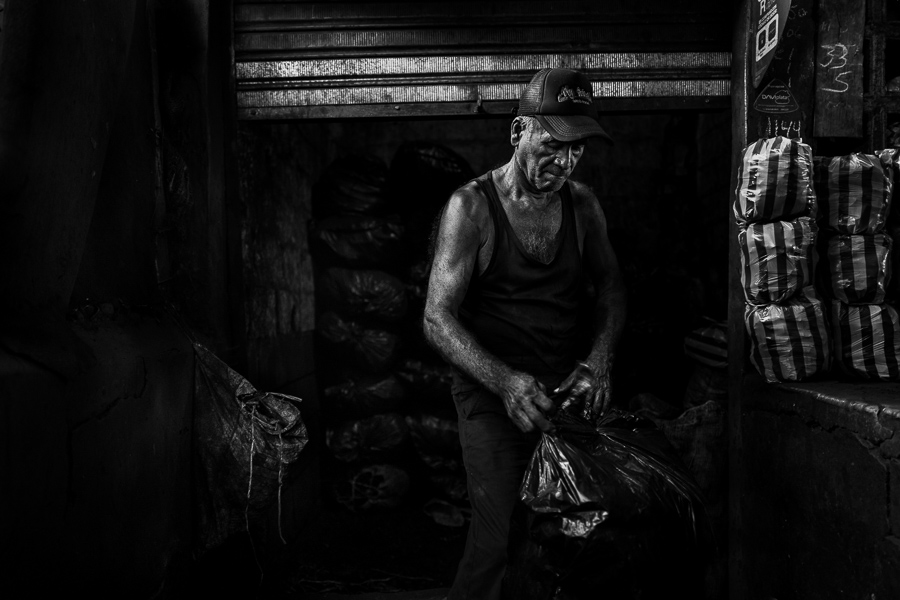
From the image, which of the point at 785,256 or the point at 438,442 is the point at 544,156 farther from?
the point at 438,442

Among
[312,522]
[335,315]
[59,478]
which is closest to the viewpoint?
[59,478]

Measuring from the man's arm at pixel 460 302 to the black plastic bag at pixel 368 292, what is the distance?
1972 millimetres

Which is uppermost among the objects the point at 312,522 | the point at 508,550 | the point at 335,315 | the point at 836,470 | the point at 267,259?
the point at 267,259

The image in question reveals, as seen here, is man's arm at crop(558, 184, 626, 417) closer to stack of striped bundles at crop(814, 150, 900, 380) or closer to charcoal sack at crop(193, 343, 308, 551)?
stack of striped bundles at crop(814, 150, 900, 380)

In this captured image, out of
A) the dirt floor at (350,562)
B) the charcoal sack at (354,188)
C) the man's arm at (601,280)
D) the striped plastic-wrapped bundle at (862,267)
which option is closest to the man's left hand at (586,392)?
the man's arm at (601,280)

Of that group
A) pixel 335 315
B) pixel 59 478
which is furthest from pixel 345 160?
pixel 59 478

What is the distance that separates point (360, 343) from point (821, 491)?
9.31 feet

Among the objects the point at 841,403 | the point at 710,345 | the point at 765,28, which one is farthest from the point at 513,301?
the point at 765,28

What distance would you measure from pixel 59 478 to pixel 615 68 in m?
2.78

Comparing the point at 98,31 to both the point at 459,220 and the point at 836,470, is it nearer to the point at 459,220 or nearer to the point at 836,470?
the point at 459,220

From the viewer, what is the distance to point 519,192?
2496 mm

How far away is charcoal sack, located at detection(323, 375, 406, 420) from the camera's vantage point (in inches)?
174

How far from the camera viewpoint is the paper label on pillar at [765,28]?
8.41 ft

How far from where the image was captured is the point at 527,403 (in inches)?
79.3
